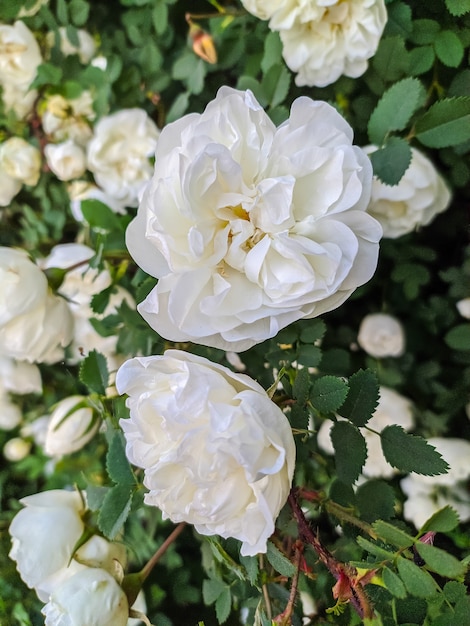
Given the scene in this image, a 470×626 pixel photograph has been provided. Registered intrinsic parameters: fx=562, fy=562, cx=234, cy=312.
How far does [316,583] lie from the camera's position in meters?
0.60

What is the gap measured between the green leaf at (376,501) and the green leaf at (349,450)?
4cm

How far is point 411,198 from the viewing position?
0.61 metres

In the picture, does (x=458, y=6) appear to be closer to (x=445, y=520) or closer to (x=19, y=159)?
(x=445, y=520)

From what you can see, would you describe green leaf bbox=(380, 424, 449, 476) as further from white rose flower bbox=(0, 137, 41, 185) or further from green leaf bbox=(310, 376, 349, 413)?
white rose flower bbox=(0, 137, 41, 185)

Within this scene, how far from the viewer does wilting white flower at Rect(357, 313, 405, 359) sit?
75 cm

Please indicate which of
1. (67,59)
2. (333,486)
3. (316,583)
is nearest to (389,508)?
(333,486)

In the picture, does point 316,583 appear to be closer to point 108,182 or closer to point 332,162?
point 332,162

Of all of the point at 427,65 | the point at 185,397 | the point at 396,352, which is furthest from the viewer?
the point at 396,352

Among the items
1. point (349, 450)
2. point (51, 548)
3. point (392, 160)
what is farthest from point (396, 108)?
point (51, 548)

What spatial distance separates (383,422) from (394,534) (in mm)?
381

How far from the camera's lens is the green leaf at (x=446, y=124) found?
524mm

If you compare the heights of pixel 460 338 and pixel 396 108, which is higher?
pixel 396 108

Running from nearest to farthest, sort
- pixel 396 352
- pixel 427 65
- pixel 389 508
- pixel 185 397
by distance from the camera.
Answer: pixel 185 397
pixel 389 508
pixel 427 65
pixel 396 352

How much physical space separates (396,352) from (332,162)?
413 mm
